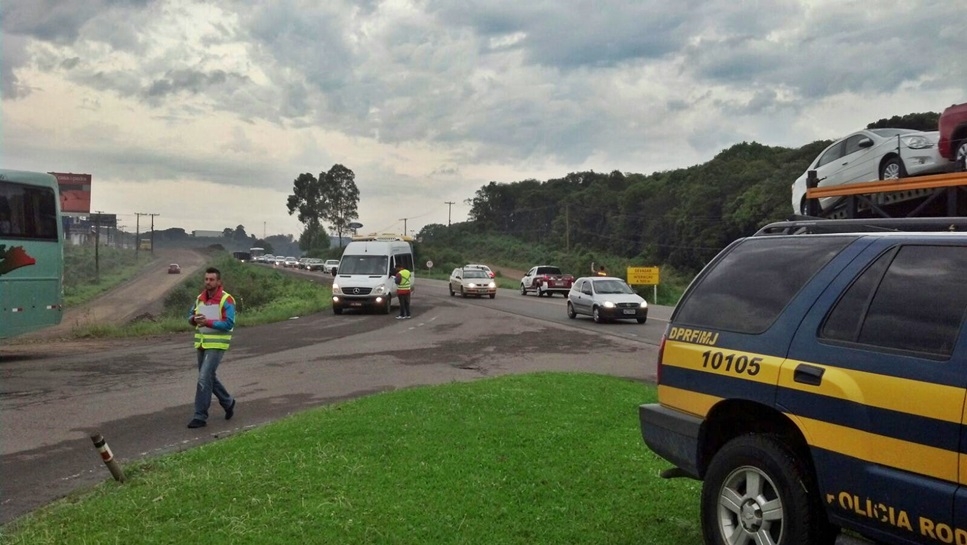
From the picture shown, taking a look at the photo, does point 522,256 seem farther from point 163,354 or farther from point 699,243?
point 163,354

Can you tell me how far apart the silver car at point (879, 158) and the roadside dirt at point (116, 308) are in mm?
17276

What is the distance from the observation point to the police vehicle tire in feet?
11.9

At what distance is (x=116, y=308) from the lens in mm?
45625

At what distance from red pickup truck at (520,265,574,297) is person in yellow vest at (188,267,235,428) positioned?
3277 centimetres

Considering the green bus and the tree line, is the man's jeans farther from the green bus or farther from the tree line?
the tree line

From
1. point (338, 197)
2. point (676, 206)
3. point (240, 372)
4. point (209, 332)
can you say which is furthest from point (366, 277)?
point (338, 197)

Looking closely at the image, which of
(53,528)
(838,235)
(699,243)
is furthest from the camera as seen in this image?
(699,243)

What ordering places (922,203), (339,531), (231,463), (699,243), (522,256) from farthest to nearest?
(522,256) < (699,243) < (922,203) < (231,463) < (339,531)

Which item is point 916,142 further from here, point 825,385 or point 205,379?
point 205,379

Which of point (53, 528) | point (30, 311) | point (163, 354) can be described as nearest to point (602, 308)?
point (163, 354)

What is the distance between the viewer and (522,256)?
9769cm

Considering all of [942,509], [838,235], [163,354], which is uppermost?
[838,235]

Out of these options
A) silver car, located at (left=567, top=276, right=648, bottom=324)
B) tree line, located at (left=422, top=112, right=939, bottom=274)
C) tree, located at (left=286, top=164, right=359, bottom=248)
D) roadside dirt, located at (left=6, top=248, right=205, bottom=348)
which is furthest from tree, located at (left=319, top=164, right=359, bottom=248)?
silver car, located at (left=567, top=276, right=648, bottom=324)

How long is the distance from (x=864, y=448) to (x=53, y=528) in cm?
497
